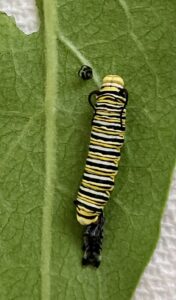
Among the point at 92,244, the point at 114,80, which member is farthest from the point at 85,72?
the point at 92,244

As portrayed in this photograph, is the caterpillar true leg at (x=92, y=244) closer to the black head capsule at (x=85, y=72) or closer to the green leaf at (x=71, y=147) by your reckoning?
the green leaf at (x=71, y=147)

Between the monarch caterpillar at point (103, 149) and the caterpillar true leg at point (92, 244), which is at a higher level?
the monarch caterpillar at point (103, 149)

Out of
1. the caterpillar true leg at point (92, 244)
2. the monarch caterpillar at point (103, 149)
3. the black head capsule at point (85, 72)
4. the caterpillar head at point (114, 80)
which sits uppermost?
the black head capsule at point (85, 72)

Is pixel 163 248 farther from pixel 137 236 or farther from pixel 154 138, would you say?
pixel 154 138

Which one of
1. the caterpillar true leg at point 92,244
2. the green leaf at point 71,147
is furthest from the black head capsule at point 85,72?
the caterpillar true leg at point 92,244

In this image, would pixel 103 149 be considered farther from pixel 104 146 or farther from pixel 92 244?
pixel 92 244

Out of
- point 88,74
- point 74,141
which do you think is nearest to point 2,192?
point 74,141
